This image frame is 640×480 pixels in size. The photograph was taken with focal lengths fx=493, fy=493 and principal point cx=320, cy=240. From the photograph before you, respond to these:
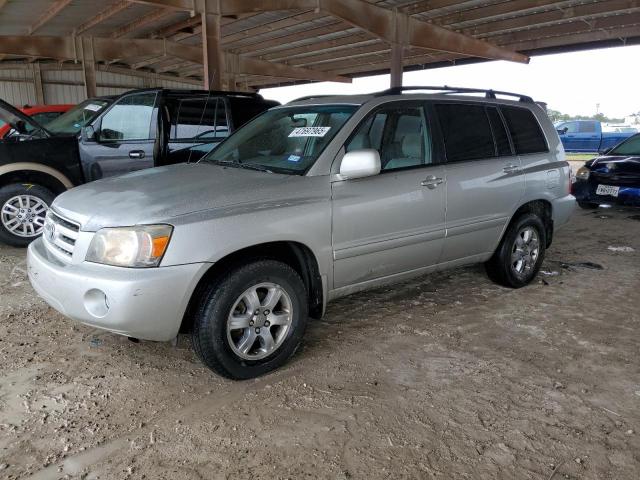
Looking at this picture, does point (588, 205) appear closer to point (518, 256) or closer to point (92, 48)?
point (518, 256)

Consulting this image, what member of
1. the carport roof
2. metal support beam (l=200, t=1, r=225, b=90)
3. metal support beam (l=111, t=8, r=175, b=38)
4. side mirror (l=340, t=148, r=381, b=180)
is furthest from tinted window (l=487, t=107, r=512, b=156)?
metal support beam (l=111, t=8, r=175, b=38)

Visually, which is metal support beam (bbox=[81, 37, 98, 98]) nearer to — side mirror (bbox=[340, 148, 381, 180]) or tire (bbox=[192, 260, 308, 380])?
side mirror (bbox=[340, 148, 381, 180])

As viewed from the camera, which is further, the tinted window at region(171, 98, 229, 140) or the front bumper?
the tinted window at region(171, 98, 229, 140)

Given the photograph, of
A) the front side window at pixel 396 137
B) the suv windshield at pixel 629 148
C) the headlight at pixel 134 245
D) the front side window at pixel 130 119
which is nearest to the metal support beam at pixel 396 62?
the suv windshield at pixel 629 148

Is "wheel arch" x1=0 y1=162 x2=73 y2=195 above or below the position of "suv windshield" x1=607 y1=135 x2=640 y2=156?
below

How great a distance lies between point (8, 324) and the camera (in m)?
3.68

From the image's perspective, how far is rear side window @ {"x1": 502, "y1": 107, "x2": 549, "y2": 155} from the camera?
4.36 m

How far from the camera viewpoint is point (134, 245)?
8.43 feet

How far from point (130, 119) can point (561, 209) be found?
5.11 meters

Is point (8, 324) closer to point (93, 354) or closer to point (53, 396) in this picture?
point (93, 354)

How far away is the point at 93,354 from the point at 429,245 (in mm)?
2460

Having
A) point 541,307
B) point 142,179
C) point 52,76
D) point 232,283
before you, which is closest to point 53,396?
point 232,283

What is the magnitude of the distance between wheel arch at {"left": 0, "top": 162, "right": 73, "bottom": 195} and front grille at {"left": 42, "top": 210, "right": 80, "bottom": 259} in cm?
285

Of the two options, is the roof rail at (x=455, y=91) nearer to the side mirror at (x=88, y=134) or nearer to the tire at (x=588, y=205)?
the side mirror at (x=88, y=134)
